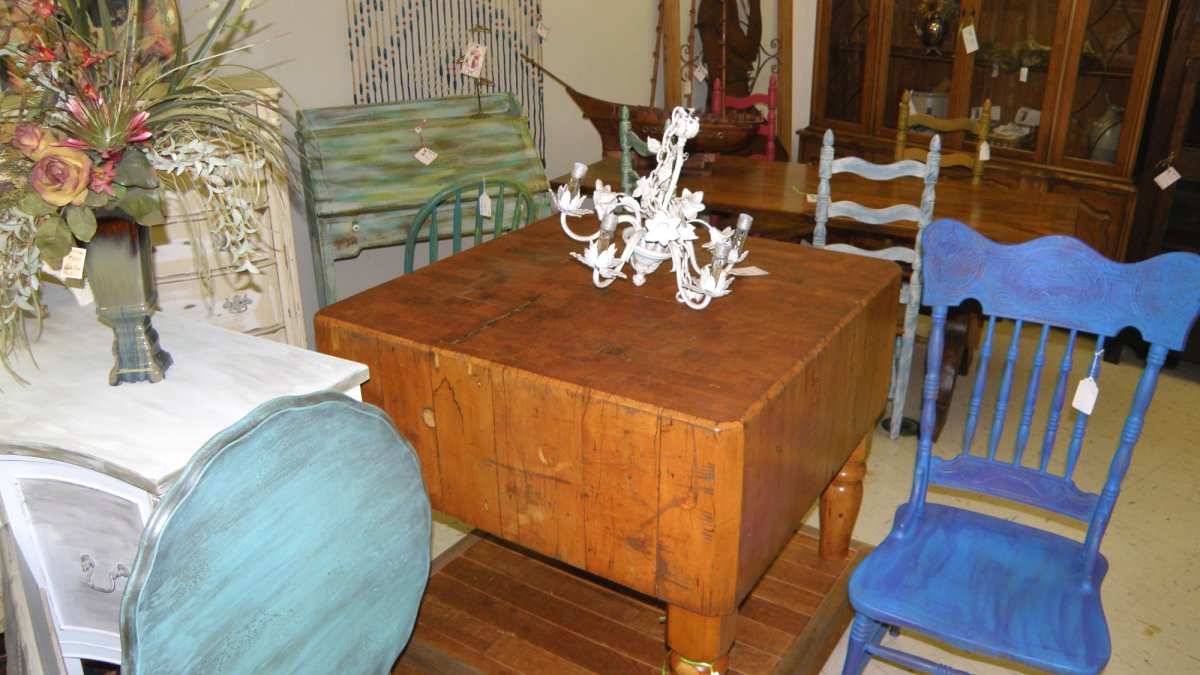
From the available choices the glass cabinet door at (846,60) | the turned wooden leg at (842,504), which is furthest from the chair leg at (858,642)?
the glass cabinet door at (846,60)

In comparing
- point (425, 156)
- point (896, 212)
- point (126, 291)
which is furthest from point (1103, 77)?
point (126, 291)

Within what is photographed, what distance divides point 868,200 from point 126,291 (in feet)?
7.79

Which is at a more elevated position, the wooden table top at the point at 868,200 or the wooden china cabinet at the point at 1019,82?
the wooden china cabinet at the point at 1019,82

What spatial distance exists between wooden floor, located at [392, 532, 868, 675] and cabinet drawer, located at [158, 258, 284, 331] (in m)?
0.93

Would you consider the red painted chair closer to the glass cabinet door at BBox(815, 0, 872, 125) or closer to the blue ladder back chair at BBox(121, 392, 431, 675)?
the glass cabinet door at BBox(815, 0, 872, 125)

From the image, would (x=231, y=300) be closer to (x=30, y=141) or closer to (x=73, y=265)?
(x=73, y=265)

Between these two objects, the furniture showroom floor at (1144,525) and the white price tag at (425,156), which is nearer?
the furniture showroom floor at (1144,525)

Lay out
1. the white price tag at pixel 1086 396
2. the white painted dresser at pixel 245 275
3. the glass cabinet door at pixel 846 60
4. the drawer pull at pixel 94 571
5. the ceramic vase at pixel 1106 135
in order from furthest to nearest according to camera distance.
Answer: the glass cabinet door at pixel 846 60
the ceramic vase at pixel 1106 135
the white painted dresser at pixel 245 275
the white price tag at pixel 1086 396
the drawer pull at pixel 94 571

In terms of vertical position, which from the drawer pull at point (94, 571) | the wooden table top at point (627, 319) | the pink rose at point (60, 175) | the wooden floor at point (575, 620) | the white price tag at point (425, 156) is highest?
the pink rose at point (60, 175)

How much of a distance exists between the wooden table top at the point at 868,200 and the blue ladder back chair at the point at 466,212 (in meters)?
0.39

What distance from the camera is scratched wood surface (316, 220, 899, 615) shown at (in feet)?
4.62

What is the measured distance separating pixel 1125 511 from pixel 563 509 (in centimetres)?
195

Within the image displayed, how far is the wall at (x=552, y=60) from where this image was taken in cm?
306

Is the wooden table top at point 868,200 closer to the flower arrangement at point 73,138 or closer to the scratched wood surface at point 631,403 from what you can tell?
the scratched wood surface at point 631,403
